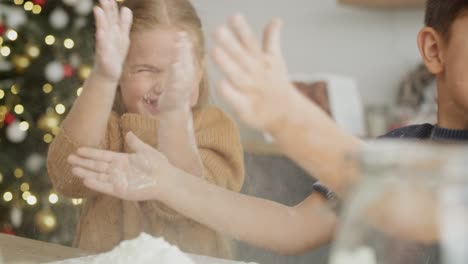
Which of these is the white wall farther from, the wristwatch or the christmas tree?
the christmas tree

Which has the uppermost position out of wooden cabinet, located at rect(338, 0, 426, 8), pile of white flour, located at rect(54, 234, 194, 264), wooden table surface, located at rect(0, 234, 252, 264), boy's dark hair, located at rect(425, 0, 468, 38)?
boy's dark hair, located at rect(425, 0, 468, 38)

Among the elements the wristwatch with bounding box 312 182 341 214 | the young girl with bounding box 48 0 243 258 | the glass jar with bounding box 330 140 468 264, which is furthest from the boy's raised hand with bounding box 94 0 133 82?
the glass jar with bounding box 330 140 468 264

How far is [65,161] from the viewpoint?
1.15m

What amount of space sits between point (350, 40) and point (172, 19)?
0.80 feet

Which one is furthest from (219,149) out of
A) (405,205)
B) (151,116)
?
(405,205)

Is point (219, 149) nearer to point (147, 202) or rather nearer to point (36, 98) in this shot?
point (147, 202)

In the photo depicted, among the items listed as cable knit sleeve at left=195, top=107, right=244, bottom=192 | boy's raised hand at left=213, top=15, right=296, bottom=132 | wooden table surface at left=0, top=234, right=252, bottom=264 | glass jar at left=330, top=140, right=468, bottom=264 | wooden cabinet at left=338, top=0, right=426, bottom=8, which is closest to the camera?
glass jar at left=330, top=140, right=468, bottom=264

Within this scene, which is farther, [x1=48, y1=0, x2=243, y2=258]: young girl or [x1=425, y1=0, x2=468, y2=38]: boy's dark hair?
[x1=48, y1=0, x2=243, y2=258]: young girl

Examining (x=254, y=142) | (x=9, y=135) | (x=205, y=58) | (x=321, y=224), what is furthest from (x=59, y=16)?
(x=321, y=224)

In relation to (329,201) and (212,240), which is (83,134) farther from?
(329,201)

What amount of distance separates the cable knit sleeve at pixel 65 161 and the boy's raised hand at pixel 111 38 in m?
0.06

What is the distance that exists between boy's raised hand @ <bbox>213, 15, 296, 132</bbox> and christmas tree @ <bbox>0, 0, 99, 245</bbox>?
1.34ft

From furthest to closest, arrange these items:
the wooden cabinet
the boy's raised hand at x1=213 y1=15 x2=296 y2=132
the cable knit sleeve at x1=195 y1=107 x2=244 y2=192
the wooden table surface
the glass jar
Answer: the wooden table surface
the cable knit sleeve at x1=195 y1=107 x2=244 y2=192
the wooden cabinet
the boy's raised hand at x1=213 y1=15 x2=296 y2=132
the glass jar

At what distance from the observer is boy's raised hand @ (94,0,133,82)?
1078 mm
